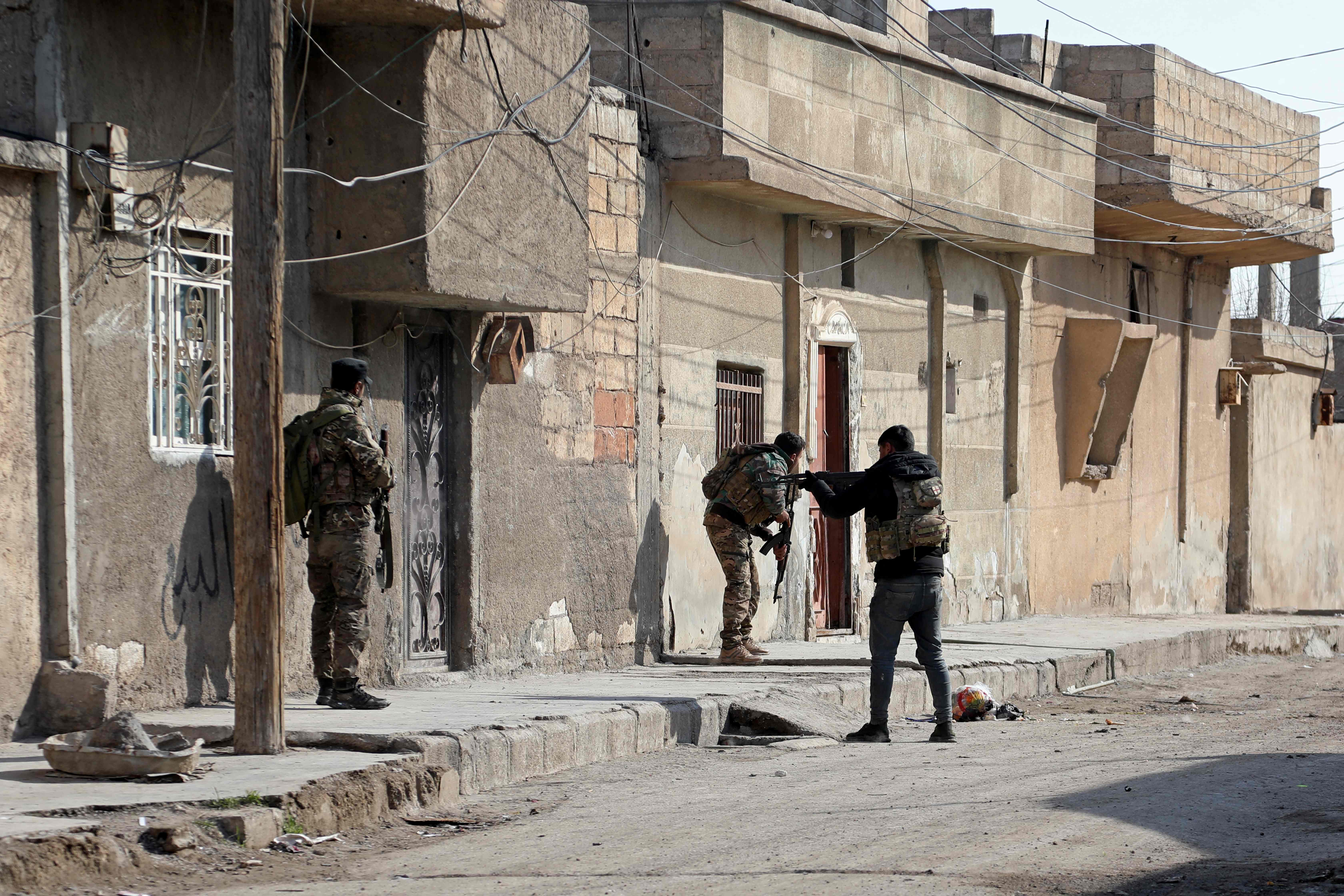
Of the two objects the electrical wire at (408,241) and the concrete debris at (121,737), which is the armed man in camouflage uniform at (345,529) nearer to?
the electrical wire at (408,241)

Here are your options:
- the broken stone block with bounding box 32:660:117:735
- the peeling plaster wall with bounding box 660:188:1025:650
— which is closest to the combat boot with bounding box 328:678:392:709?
the broken stone block with bounding box 32:660:117:735

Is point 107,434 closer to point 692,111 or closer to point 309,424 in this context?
point 309,424

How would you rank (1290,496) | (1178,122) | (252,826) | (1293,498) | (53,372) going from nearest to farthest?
(252,826) < (53,372) < (1178,122) < (1290,496) < (1293,498)

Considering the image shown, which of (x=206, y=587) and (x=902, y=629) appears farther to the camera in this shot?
(x=902, y=629)

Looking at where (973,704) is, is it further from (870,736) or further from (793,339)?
(793,339)

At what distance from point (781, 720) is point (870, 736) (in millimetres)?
488

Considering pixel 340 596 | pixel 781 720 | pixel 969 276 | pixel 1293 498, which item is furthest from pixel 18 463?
pixel 1293 498

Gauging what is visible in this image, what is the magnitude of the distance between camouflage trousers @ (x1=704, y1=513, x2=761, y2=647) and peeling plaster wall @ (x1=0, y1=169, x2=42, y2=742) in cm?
512

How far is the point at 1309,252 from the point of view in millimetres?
22344

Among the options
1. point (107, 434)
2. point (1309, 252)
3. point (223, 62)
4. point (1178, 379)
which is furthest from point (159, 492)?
point (1309, 252)

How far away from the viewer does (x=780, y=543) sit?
11.3 m

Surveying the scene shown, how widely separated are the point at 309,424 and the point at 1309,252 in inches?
690

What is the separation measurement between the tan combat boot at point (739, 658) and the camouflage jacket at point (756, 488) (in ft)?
2.79

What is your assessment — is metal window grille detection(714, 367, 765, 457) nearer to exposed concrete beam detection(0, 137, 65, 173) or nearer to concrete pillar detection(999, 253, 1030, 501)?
concrete pillar detection(999, 253, 1030, 501)
